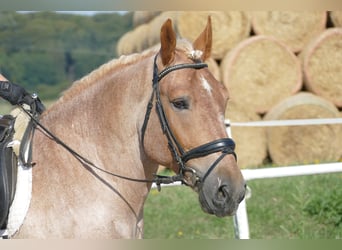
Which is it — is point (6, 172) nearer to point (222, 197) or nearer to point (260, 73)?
point (222, 197)

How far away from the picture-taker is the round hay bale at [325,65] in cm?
749

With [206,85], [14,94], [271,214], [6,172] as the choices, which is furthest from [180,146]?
[271,214]

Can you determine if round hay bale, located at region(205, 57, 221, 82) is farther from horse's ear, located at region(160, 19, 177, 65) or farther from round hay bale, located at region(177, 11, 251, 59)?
horse's ear, located at region(160, 19, 177, 65)

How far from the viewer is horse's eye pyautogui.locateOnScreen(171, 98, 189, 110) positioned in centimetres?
248

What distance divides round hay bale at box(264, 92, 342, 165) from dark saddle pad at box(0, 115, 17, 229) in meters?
5.27

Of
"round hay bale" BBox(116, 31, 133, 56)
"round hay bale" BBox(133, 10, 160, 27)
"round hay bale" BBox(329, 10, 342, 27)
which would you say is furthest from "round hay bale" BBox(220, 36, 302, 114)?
"round hay bale" BBox(116, 31, 133, 56)

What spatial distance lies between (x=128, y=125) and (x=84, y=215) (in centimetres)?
45

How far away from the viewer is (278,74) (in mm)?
7730

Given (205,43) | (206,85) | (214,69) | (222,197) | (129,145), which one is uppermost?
(205,43)

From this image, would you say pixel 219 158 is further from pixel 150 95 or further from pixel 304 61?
pixel 304 61

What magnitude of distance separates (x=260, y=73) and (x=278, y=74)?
0.24 m

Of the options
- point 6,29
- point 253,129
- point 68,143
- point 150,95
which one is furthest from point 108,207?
point 6,29

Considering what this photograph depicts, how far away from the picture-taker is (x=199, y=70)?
→ 2580 mm

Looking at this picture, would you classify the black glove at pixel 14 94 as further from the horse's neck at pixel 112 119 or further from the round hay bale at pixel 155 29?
the round hay bale at pixel 155 29
